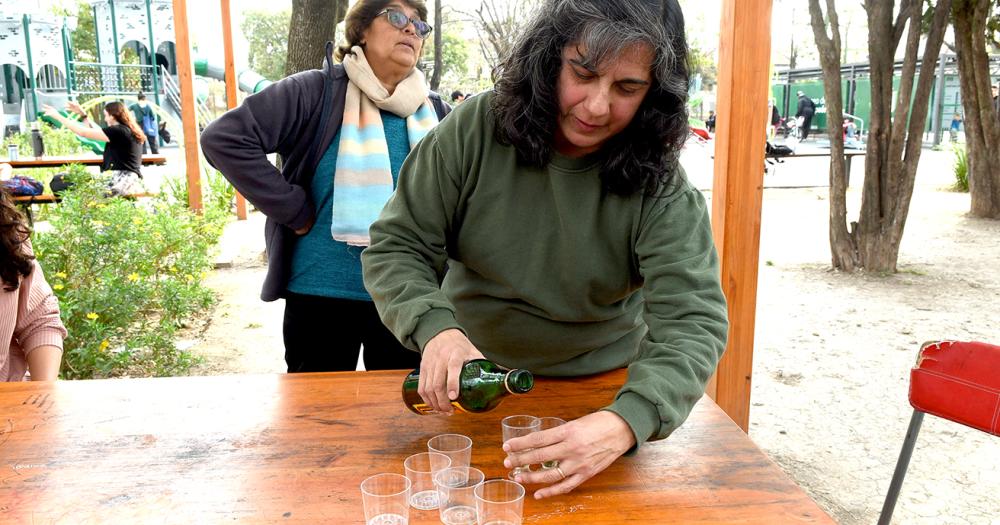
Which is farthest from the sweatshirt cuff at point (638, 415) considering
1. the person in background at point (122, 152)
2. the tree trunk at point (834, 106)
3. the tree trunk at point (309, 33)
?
the person in background at point (122, 152)

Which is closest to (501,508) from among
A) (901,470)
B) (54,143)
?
(901,470)

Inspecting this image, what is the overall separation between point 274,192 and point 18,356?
0.90 meters

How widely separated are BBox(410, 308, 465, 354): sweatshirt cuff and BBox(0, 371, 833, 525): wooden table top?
0.73 ft

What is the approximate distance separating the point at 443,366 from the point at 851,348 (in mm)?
4436

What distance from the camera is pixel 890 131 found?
6695 mm

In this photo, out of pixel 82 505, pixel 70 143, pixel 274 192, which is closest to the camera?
pixel 82 505

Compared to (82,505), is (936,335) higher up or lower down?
lower down

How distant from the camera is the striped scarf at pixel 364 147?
267 centimetres

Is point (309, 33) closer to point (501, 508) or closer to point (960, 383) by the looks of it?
point (960, 383)

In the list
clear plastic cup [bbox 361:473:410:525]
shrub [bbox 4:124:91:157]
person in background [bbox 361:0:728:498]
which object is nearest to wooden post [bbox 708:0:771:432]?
person in background [bbox 361:0:728:498]

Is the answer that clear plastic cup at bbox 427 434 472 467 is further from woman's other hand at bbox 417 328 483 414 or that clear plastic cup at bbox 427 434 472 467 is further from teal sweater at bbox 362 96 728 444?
teal sweater at bbox 362 96 728 444

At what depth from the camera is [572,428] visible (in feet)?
4.43

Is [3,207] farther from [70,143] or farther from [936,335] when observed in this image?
[70,143]

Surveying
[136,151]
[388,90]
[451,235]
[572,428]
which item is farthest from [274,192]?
[136,151]
